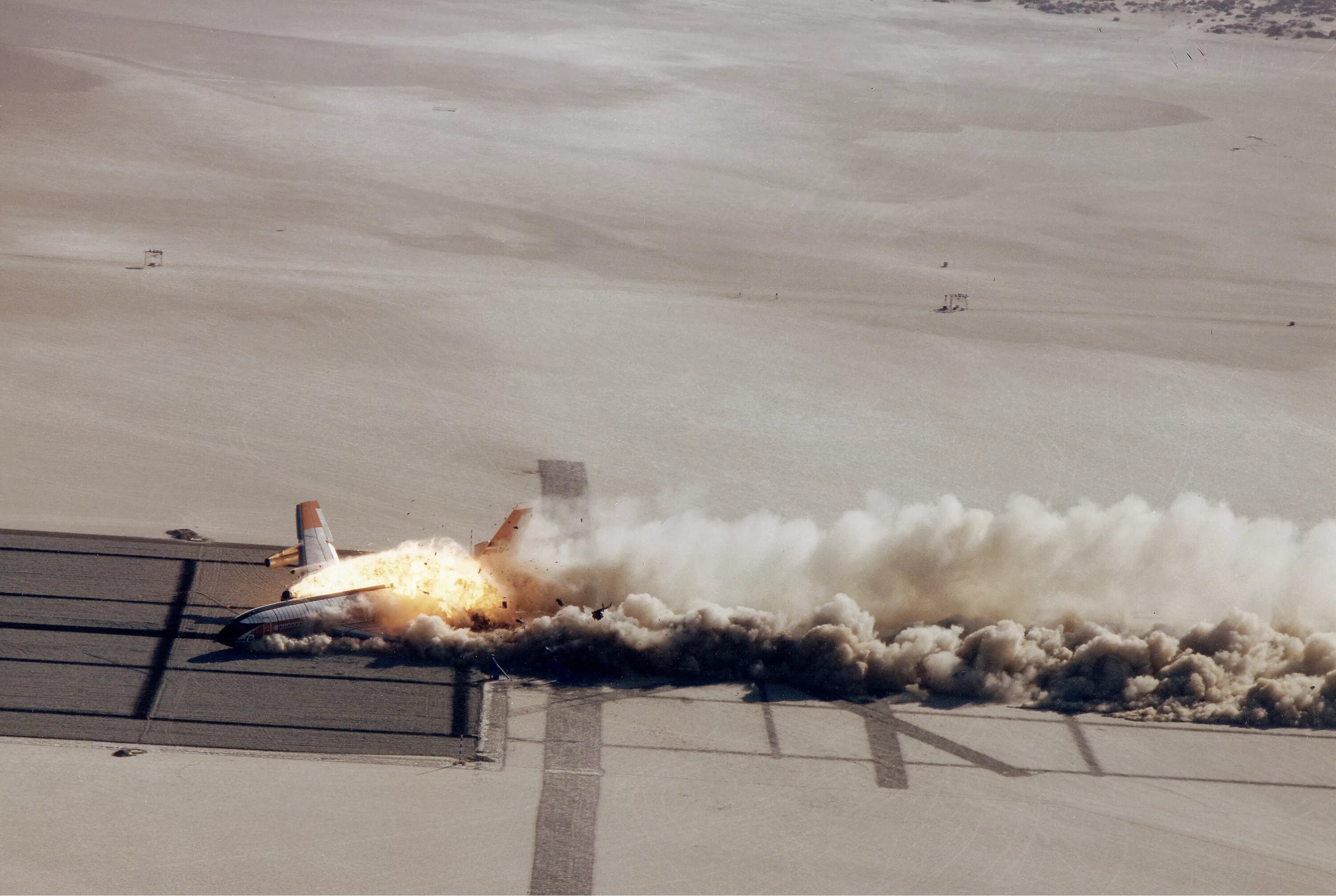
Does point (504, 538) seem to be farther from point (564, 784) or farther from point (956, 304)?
point (956, 304)

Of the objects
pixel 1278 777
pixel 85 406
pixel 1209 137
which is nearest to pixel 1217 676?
pixel 1278 777

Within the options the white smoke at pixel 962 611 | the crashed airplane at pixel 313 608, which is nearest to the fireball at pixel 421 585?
the crashed airplane at pixel 313 608

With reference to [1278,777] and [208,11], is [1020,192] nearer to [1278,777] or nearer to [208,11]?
→ [1278,777]

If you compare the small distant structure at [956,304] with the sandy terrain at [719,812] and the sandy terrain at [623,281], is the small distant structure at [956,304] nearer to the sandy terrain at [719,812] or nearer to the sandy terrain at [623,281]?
the sandy terrain at [623,281]

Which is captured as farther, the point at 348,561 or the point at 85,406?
the point at 85,406

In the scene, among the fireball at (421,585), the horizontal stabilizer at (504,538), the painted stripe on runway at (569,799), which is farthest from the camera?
the horizontal stabilizer at (504,538)

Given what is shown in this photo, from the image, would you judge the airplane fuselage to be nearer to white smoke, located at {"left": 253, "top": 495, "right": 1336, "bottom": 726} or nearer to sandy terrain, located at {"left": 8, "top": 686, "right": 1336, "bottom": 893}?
white smoke, located at {"left": 253, "top": 495, "right": 1336, "bottom": 726}
